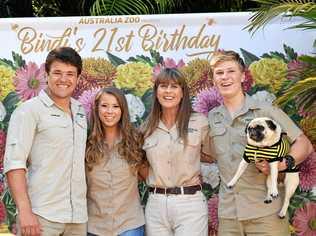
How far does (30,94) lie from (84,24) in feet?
2.27

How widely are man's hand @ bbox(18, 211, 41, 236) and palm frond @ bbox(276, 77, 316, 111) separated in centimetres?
170

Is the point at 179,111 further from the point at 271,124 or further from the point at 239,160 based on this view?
the point at 271,124

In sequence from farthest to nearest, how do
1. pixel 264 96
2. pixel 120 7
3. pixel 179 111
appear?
pixel 120 7 → pixel 264 96 → pixel 179 111

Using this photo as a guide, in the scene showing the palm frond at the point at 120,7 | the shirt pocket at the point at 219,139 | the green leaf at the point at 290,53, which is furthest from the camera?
the palm frond at the point at 120,7

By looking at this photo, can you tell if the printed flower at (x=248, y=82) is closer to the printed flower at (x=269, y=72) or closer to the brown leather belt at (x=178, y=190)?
the printed flower at (x=269, y=72)

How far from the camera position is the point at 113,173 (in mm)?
3893

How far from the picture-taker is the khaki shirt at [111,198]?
12.7 ft

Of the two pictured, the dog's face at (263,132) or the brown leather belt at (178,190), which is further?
the brown leather belt at (178,190)

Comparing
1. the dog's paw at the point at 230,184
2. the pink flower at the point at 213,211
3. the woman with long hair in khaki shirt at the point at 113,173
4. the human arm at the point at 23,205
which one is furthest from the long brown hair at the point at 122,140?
the pink flower at the point at 213,211

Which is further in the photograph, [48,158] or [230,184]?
[230,184]

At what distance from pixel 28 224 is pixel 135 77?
5.30 ft

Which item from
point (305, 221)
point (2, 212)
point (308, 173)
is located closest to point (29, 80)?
point (2, 212)

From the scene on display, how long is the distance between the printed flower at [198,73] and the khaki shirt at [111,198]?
100 centimetres

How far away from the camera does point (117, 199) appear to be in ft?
12.8
